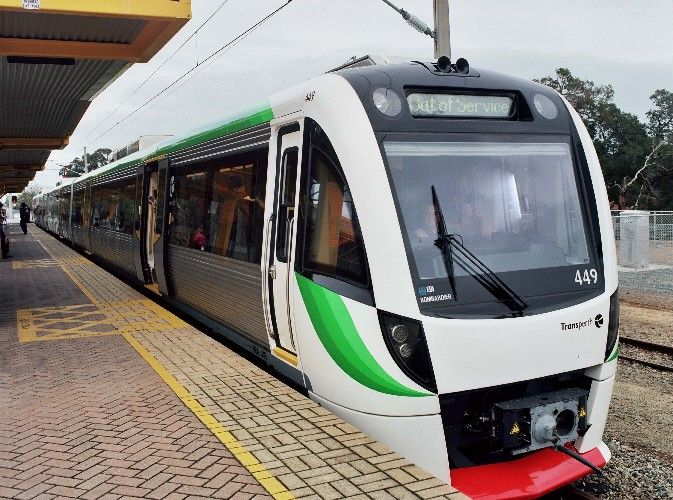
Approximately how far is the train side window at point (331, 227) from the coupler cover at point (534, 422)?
4.22ft

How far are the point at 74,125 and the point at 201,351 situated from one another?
52.9ft

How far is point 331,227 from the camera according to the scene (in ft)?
17.8

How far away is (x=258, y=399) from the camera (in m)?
5.95

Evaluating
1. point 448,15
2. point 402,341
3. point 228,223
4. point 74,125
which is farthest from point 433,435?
point 74,125

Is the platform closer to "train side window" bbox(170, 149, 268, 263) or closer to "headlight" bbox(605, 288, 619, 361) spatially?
"train side window" bbox(170, 149, 268, 263)

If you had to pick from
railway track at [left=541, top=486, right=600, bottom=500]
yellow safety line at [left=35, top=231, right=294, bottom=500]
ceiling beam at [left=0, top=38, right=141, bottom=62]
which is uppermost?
ceiling beam at [left=0, top=38, right=141, bottom=62]

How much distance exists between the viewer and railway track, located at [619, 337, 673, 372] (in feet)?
31.2

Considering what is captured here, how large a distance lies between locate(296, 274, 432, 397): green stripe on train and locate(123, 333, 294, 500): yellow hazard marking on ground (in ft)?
3.02

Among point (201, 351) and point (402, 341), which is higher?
point (402, 341)

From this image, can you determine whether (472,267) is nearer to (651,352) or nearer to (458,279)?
(458,279)

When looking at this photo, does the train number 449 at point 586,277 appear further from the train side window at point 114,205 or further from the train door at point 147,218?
the train side window at point 114,205

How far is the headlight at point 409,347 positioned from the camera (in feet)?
15.2

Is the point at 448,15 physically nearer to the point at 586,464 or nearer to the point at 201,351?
the point at 201,351

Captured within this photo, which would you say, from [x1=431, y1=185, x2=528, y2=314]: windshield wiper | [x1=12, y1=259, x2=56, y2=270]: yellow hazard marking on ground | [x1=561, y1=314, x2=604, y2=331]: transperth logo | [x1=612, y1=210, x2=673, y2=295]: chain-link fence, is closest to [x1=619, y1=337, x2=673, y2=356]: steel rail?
[x1=561, y1=314, x2=604, y2=331]: transperth logo
